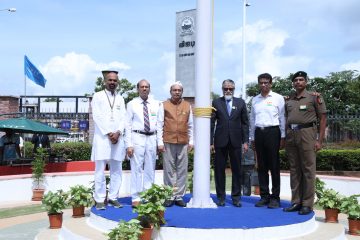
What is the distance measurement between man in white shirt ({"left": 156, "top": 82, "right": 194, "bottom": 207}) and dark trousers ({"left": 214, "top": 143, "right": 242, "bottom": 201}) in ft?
1.47

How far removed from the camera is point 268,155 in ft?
21.4

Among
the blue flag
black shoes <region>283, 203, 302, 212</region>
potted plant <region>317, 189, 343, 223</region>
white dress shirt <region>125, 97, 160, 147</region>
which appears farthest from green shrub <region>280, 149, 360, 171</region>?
the blue flag

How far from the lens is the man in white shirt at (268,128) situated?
6.39 m

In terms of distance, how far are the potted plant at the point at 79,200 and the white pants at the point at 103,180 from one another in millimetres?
399

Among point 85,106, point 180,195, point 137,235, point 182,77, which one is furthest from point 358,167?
point 85,106

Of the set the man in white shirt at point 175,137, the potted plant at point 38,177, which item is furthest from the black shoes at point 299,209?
the potted plant at point 38,177

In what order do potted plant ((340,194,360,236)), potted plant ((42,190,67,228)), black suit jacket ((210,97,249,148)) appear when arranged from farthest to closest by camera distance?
1. black suit jacket ((210,97,249,148))
2. potted plant ((42,190,67,228))
3. potted plant ((340,194,360,236))

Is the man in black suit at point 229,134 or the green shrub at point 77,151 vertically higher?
the man in black suit at point 229,134

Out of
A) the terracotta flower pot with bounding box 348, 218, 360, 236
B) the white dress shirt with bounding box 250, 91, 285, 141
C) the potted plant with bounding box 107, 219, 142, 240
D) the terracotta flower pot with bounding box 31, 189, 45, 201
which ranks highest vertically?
the white dress shirt with bounding box 250, 91, 285, 141

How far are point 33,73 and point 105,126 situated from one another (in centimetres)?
1352

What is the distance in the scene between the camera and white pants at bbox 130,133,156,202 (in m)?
6.41

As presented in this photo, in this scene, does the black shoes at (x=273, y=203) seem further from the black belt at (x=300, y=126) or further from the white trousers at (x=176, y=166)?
the white trousers at (x=176, y=166)

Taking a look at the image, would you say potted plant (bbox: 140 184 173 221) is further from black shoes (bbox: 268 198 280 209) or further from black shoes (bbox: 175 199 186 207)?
black shoes (bbox: 268 198 280 209)

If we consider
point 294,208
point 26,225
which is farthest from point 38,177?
point 294,208
